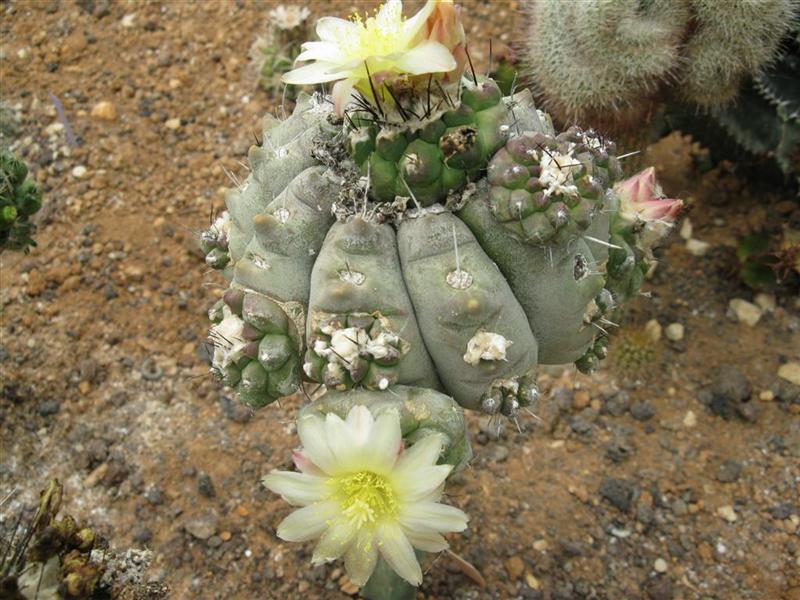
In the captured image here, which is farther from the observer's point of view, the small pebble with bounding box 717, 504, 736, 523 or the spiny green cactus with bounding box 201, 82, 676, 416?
the small pebble with bounding box 717, 504, 736, 523

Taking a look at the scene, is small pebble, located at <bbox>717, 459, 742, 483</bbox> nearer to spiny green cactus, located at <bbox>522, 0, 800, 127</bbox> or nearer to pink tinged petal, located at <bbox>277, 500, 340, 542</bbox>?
spiny green cactus, located at <bbox>522, 0, 800, 127</bbox>

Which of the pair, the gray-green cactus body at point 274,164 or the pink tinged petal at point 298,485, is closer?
the pink tinged petal at point 298,485

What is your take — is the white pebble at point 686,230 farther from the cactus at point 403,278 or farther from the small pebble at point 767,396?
the cactus at point 403,278

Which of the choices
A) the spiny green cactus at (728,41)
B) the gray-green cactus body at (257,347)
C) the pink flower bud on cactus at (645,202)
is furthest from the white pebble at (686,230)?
the gray-green cactus body at (257,347)

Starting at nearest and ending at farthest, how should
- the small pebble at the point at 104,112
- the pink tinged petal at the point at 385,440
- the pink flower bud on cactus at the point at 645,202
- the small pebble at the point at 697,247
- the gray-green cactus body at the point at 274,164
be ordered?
1. the pink tinged petal at the point at 385,440
2. the gray-green cactus body at the point at 274,164
3. the pink flower bud on cactus at the point at 645,202
4. the small pebble at the point at 697,247
5. the small pebble at the point at 104,112

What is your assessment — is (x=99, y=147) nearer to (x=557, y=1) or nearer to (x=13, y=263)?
(x=13, y=263)

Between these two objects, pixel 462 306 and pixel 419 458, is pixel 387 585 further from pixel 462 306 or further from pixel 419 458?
pixel 462 306

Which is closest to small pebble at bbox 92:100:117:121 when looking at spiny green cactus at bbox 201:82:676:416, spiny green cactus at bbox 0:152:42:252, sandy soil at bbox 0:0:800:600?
sandy soil at bbox 0:0:800:600
